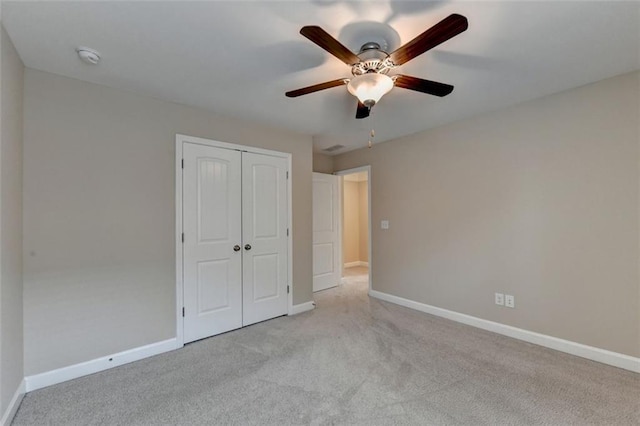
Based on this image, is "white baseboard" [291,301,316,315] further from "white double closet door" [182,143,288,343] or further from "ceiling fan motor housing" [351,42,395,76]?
"ceiling fan motor housing" [351,42,395,76]

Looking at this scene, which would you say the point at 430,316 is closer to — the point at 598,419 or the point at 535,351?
the point at 535,351

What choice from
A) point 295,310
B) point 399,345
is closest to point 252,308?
point 295,310

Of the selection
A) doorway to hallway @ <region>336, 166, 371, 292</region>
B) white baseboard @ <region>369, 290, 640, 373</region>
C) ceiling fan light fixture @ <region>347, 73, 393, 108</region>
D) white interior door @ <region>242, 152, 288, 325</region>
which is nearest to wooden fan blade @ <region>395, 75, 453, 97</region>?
ceiling fan light fixture @ <region>347, 73, 393, 108</region>

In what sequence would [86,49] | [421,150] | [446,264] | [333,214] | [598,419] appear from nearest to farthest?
[598,419]
[86,49]
[446,264]
[421,150]
[333,214]

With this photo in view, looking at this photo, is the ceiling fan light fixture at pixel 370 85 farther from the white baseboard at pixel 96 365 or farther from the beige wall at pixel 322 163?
the beige wall at pixel 322 163

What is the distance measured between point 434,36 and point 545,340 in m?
2.96

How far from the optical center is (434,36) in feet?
4.56

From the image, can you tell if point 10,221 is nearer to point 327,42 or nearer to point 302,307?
point 327,42

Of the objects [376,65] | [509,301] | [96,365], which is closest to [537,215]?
[509,301]

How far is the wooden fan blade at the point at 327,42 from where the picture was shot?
1335 mm

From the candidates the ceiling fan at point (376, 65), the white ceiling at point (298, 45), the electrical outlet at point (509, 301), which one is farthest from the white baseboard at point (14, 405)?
the electrical outlet at point (509, 301)

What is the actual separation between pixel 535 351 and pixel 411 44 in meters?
2.89

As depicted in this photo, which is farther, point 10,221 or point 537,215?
point 537,215

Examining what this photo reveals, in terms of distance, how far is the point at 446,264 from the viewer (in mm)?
3574
